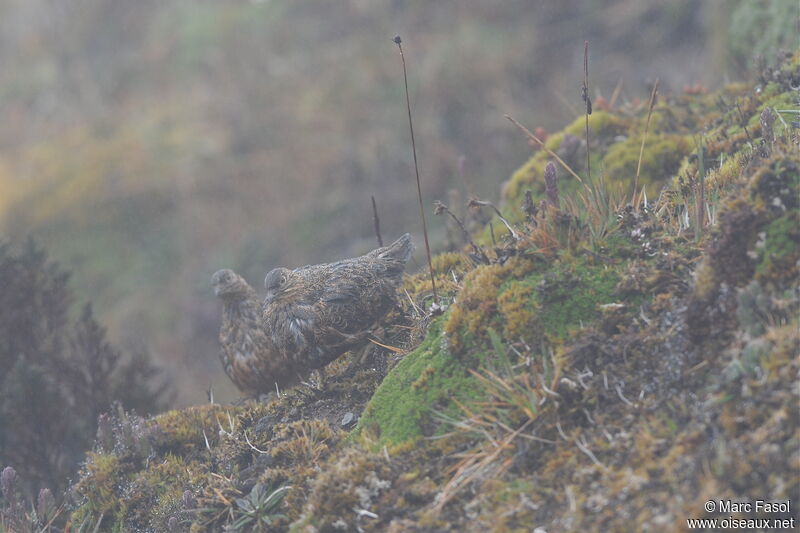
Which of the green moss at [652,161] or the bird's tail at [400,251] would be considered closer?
the bird's tail at [400,251]

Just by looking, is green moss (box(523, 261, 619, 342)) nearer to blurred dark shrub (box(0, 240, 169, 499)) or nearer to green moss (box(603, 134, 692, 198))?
green moss (box(603, 134, 692, 198))

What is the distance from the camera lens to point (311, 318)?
5141 millimetres

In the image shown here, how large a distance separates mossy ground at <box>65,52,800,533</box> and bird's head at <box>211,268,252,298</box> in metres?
1.79

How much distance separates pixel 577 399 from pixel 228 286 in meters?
3.81

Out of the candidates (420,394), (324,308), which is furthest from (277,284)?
(420,394)

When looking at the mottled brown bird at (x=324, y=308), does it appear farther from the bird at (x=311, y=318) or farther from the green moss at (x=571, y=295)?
the green moss at (x=571, y=295)

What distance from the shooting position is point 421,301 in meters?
5.36

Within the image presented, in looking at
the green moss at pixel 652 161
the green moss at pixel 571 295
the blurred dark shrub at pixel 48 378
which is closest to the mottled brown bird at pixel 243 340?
the blurred dark shrub at pixel 48 378

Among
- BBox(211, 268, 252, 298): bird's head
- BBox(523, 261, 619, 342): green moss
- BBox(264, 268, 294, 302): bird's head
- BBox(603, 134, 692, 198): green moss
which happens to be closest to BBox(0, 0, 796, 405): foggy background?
BBox(211, 268, 252, 298): bird's head

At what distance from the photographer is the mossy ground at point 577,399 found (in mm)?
2904

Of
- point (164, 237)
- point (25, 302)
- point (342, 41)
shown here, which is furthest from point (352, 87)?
point (25, 302)

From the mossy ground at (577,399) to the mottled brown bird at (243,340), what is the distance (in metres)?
0.80

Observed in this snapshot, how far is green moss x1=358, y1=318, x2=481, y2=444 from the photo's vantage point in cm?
379

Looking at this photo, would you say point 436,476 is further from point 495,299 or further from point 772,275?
point 772,275
